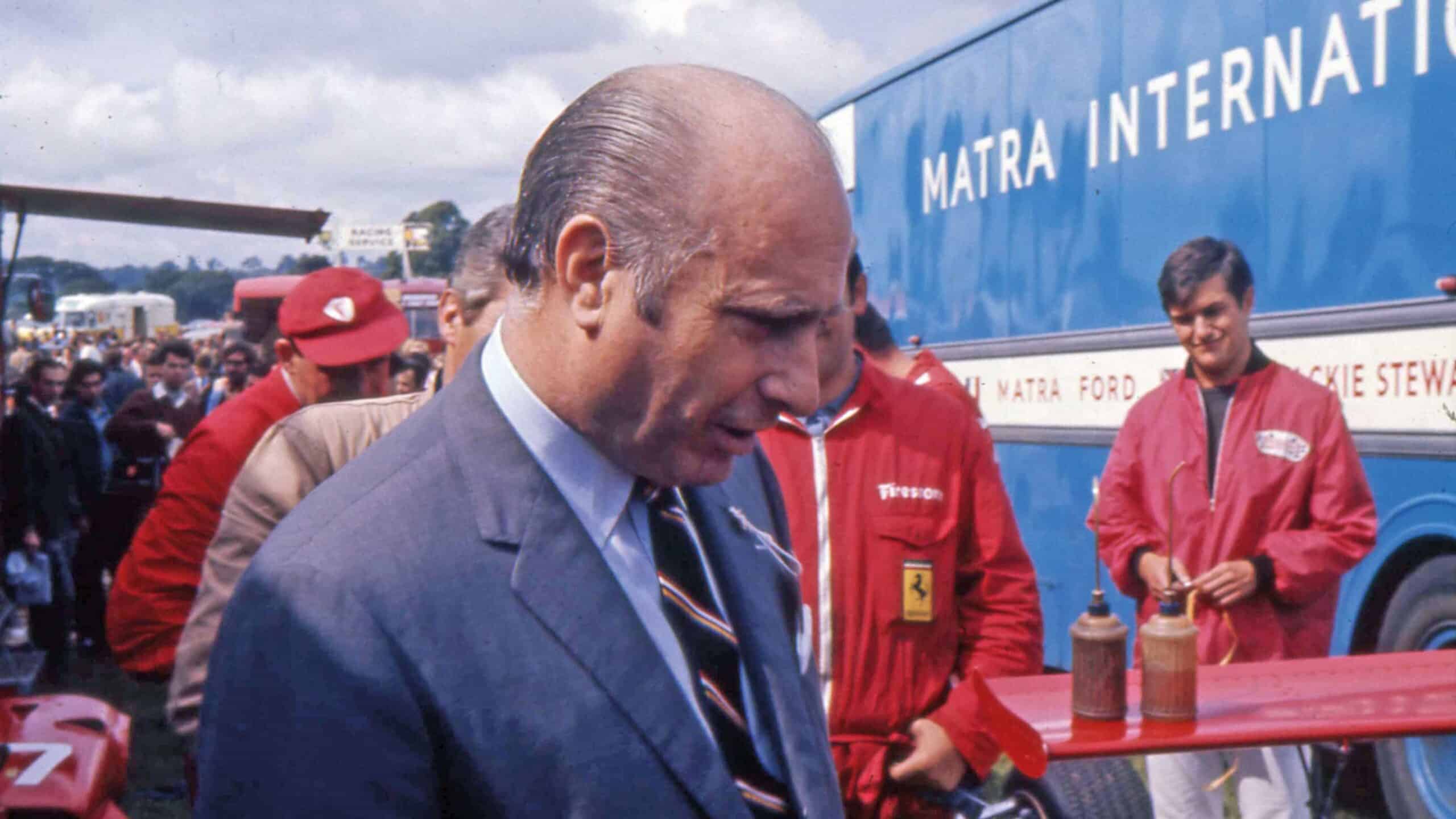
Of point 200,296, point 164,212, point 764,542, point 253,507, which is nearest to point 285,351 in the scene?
point 253,507

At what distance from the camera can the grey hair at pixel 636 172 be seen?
1284 millimetres

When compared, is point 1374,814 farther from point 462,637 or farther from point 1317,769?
point 462,637

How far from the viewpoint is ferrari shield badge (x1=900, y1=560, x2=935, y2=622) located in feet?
9.34

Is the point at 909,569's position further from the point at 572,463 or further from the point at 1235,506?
the point at 1235,506

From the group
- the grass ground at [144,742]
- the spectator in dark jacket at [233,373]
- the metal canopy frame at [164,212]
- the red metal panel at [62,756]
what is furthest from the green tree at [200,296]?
the red metal panel at [62,756]

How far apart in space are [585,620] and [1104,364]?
5572 millimetres

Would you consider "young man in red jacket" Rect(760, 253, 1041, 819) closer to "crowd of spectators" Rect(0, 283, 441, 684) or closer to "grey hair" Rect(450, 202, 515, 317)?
"grey hair" Rect(450, 202, 515, 317)

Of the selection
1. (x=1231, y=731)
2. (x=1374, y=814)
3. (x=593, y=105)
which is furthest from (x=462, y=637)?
(x=1374, y=814)

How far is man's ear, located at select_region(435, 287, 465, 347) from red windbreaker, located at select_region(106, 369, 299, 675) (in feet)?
1.66

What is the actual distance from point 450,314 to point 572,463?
1880 mm

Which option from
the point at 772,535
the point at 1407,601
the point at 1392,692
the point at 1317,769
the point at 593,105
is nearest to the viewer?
the point at 593,105

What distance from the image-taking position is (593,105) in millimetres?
1359

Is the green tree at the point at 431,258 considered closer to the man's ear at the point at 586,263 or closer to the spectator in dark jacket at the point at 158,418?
the spectator in dark jacket at the point at 158,418

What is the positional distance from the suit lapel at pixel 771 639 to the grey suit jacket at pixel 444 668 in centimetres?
16
